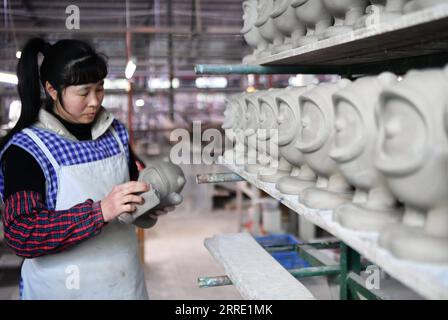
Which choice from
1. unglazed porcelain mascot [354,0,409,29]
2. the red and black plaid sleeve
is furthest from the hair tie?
unglazed porcelain mascot [354,0,409,29]

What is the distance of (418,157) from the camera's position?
2.56 feet

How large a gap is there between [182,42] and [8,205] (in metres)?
5.90

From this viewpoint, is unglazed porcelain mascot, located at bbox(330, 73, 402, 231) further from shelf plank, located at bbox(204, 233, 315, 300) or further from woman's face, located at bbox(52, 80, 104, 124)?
woman's face, located at bbox(52, 80, 104, 124)

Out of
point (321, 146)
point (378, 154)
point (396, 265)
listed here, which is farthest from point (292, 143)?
point (396, 265)

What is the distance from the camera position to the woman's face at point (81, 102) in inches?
63.5

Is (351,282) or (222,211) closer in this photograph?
(351,282)

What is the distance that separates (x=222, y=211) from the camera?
6.45 metres

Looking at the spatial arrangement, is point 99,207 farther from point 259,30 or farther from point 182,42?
point 182,42

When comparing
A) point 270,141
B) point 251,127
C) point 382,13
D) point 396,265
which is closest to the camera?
point 396,265

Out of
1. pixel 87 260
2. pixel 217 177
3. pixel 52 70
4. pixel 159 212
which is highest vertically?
pixel 52 70

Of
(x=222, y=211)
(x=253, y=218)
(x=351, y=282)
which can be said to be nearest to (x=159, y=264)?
(x=253, y=218)

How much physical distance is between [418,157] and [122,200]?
37.3 inches

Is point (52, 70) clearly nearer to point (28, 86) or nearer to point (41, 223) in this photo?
point (28, 86)
